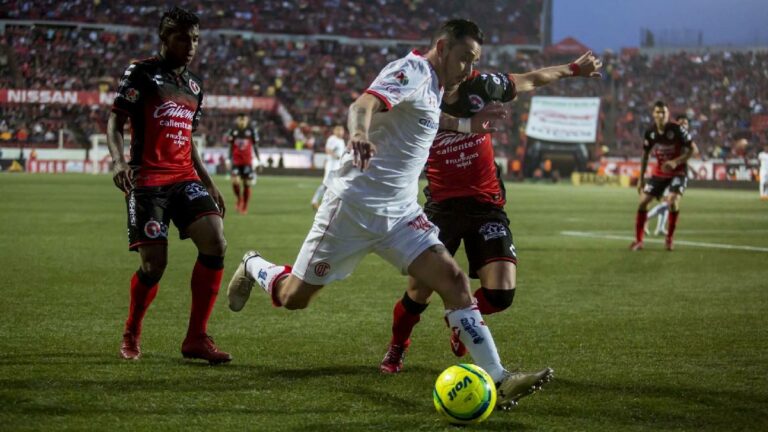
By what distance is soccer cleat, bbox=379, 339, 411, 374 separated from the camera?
22.0ft

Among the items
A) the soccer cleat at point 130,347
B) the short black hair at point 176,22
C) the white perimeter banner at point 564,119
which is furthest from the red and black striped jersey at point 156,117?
the white perimeter banner at point 564,119

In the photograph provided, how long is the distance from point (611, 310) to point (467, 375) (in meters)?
5.06

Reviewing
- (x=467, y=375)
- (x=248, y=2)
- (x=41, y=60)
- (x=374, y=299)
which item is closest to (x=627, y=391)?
(x=467, y=375)

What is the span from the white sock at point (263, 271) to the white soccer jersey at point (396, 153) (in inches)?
40.9

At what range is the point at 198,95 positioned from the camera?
7324mm

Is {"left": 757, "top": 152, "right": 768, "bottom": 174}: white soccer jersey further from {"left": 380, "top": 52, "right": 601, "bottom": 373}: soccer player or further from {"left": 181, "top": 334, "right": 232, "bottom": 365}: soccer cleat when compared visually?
{"left": 181, "top": 334, "right": 232, "bottom": 365}: soccer cleat

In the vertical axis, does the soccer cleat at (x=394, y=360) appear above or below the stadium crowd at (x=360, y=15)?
below

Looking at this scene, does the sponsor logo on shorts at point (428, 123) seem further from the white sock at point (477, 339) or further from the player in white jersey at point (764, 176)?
the player in white jersey at point (764, 176)

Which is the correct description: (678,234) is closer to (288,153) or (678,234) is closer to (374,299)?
(374,299)

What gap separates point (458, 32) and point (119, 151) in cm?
250

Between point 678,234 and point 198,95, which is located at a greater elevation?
point 198,95

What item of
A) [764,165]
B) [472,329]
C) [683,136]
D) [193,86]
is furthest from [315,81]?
[472,329]

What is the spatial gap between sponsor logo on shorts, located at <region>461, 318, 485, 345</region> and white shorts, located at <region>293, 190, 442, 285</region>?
0.44 metres

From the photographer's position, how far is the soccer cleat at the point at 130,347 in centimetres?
698
